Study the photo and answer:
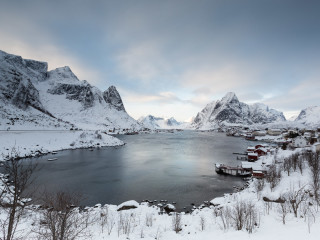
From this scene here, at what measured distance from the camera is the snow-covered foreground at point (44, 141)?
181ft

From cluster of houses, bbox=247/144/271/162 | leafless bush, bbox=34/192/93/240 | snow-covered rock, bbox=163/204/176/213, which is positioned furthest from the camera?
cluster of houses, bbox=247/144/271/162

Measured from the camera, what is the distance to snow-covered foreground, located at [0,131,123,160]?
55.2 m

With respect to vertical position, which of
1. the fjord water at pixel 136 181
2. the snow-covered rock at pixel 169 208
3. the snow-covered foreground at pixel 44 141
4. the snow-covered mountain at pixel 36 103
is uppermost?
the snow-covered mountain at pixel 36 103

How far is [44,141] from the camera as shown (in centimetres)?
6819

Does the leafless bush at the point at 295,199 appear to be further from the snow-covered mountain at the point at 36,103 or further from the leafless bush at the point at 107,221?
the snow-covered mountain at the point at 36,103

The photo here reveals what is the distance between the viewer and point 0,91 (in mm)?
101312

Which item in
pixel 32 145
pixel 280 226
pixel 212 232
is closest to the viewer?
pixel 280 226

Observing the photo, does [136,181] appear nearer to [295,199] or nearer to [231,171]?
[231,171]

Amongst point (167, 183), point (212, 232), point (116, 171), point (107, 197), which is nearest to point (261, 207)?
point (212, 232)

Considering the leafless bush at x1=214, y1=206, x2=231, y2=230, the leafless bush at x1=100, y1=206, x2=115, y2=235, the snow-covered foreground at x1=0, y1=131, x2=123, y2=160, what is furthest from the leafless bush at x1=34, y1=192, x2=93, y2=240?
the snow-covered foreground at x1=0, y1=131, x2=123, y2=160

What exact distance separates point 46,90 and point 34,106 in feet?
256

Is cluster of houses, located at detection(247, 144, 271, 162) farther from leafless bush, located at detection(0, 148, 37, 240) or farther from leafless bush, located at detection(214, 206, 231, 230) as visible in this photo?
leafless bush, located at detection(0, 148, 37, 240)

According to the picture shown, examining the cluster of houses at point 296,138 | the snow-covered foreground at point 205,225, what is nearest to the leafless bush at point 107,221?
the snow-covered foreground at point 205,225

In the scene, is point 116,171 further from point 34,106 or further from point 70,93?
point 70,93
